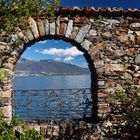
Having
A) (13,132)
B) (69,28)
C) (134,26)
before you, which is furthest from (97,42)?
(13,132)

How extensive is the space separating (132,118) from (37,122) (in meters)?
2.69

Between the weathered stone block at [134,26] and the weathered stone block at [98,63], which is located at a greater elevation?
the weathered stone block at [134,26]

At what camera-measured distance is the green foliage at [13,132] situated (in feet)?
27.2

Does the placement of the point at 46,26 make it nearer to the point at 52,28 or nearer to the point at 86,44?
the point at 52,28

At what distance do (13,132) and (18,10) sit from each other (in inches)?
129

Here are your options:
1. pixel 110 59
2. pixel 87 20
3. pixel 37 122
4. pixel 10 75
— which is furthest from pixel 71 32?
pixel 37 122

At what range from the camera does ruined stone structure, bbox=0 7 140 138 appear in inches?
372

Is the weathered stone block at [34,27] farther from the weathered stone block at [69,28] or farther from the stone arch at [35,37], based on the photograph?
the weathered stone block at [69,28]

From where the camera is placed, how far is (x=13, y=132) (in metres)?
9.46

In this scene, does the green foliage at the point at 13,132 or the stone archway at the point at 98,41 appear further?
the stone archway at the point at 98,41

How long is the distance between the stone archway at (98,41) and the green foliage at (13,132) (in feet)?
0.72

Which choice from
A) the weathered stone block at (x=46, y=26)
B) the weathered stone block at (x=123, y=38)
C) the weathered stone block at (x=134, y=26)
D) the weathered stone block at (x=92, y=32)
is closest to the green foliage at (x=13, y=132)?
the weathered stone block at (x=46, y=26)

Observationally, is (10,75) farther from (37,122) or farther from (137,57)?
(137,57)

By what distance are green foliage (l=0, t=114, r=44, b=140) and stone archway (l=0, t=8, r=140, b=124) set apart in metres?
0.22
